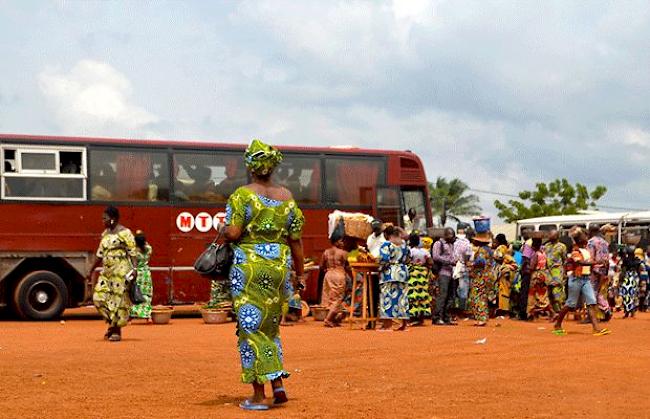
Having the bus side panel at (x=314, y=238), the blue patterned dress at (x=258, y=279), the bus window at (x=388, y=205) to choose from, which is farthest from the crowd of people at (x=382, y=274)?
the bus side panel at (x=314, y=238)

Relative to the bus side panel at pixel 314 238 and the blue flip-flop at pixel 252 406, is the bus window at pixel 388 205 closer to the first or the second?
the bus side panel at pixel 314 238

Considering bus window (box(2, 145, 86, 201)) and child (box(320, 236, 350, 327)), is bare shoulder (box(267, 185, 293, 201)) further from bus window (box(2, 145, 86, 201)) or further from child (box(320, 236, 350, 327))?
bus window (box(2, 145, 86, 201))

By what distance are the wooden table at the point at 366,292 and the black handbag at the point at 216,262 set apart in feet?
27.0

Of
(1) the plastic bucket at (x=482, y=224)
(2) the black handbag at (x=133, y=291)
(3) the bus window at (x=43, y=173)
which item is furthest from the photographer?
(3) the bus window at (x=43, y=173)

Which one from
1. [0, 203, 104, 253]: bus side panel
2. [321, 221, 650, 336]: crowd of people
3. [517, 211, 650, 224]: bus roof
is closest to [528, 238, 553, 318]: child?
[321, 221, 650, 336]: crowd of people

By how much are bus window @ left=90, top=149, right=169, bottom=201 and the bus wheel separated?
5.29 feet

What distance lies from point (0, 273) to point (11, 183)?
155 centimetres

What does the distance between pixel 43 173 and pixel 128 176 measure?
1502mm

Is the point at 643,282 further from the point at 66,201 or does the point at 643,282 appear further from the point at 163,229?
the point at 66,201

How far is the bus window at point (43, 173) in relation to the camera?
18.4 m

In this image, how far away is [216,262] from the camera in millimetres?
7148

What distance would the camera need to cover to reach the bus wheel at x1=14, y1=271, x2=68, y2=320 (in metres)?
18.5

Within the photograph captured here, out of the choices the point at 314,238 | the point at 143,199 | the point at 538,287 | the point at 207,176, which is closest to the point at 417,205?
the point at 314,238

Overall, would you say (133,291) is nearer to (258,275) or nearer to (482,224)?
(258,275)
